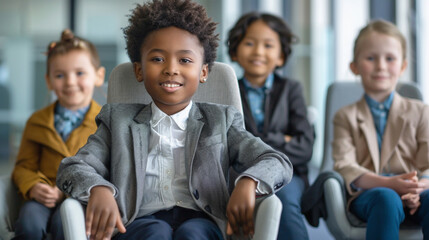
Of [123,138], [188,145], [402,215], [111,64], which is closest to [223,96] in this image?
[188,145]

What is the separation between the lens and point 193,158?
4.38ft

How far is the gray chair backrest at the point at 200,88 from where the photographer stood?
1.55 metres

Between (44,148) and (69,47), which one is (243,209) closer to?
(44,148)

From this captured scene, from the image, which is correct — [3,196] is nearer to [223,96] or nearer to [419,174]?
[223,96]

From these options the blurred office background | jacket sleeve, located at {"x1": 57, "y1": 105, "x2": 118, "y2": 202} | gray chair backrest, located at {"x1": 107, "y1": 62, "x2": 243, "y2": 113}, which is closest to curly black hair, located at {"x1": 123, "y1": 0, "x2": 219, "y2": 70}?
gray chair backrest, located at {"x1": 107, "y1": 62, "x2": 243, "y2": 113}

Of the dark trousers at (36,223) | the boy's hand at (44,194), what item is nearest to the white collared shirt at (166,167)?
the dark trousers at (36,223)

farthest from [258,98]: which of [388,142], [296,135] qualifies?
[388,142]

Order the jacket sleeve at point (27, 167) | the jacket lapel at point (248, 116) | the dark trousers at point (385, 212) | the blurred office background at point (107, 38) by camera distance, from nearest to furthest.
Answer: the dark trousers at point (385, 212) → the jacket sleeve at point (27, 167) → the jacket lapel at point (248, 116) → the blurred office background at point (107, 38)

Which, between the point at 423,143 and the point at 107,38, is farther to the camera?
the point at 107,38

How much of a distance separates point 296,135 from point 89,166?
1067 mm

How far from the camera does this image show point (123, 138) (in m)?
1.33

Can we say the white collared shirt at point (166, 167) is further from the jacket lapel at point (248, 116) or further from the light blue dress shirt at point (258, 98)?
the light blue dress shirt at point (258, 98)

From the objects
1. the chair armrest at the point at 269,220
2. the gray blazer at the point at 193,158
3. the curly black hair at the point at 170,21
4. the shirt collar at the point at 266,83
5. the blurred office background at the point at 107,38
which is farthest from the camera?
the blurred office background at the point at 107,38

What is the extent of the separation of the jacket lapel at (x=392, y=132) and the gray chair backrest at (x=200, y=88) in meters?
0.62
